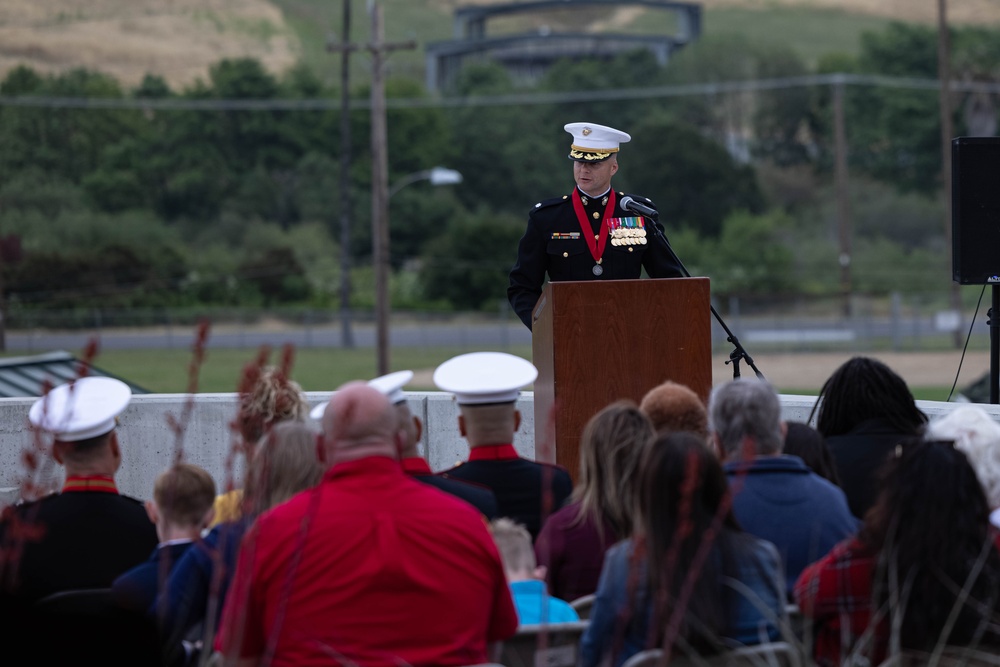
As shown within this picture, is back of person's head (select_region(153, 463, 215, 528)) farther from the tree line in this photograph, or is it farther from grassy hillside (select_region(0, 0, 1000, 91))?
grassy hillside (select_region(0, 0, 1000, 91))

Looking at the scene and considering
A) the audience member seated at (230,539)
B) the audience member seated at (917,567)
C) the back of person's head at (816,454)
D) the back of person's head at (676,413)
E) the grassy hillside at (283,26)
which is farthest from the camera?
the grassy hillside at (283,26)

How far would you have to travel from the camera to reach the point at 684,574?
3.34m

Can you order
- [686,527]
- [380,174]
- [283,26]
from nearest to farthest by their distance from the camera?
[686,527], [380,174], [283,26]

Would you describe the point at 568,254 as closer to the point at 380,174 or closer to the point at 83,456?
the point at 83,456

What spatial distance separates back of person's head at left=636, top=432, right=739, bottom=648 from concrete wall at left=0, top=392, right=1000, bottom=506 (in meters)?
4.58

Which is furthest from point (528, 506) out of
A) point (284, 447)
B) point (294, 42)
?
point (294, 42)

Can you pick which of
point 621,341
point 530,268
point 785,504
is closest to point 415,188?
point 530,268

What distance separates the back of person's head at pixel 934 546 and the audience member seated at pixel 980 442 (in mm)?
545

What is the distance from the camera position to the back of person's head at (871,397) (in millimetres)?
5020

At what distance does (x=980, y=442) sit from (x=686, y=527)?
131 cm

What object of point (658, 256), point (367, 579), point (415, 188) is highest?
point (415, 188)

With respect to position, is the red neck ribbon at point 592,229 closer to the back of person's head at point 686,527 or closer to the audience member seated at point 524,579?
the audience member seated at point 524,579

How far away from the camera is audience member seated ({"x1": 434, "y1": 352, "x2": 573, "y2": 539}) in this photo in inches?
172

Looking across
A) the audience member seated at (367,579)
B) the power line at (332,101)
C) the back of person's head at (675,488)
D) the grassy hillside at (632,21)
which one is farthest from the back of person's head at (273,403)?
the grassy hillside at (632,21)
